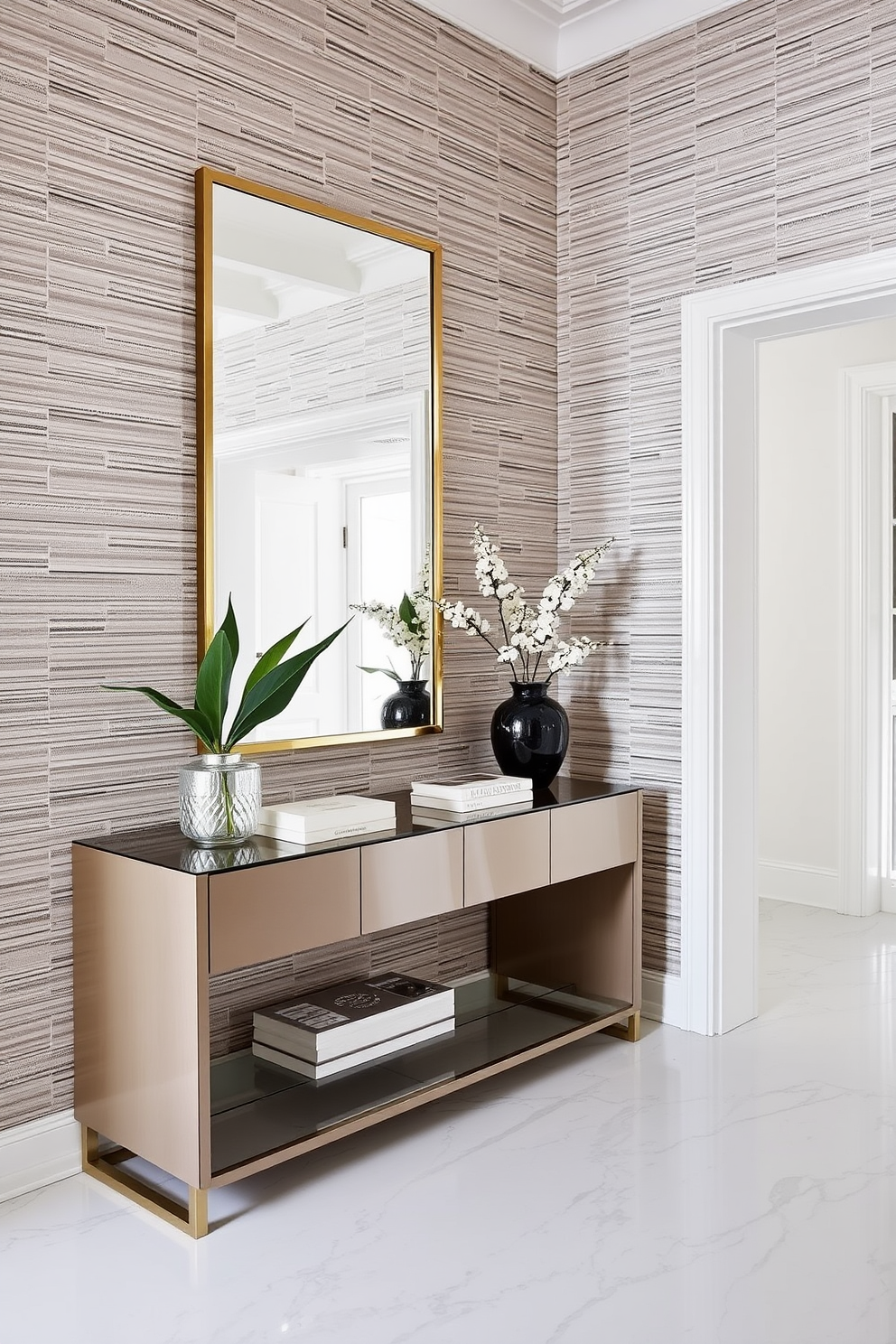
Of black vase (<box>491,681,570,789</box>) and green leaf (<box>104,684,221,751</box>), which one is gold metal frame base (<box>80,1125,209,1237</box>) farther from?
black vase (<box>491,681,570,789</box>)

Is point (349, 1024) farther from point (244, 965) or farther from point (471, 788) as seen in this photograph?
point (471, 788)

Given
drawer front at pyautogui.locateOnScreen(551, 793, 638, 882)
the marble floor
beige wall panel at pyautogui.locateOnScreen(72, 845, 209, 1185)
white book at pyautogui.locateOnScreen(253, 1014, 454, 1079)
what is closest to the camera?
the marble floor

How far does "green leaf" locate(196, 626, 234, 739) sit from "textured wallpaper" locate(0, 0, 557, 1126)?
0.89 ft

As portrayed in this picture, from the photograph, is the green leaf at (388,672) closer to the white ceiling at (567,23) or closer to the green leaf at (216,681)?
the green leaf at (216,681)

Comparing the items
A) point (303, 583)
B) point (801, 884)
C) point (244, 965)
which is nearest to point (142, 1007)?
point (244, 965)

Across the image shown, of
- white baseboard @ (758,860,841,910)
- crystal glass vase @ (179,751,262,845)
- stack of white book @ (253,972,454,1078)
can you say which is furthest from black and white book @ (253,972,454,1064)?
white baseboard @ (758,860,841,910)

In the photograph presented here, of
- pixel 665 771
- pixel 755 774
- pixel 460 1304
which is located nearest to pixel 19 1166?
pixel 460 1304

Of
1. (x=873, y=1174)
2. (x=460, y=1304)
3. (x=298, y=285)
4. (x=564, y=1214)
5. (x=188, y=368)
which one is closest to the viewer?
(x=460, y=1304)

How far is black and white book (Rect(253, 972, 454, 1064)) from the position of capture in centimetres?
237

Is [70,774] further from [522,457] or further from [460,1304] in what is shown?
[522,457]

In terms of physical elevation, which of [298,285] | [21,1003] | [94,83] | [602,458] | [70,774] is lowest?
[21,1003]

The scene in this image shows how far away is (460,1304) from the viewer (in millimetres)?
1791

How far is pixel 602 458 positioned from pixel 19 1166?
7.69ft

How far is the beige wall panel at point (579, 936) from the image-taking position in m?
2.97
